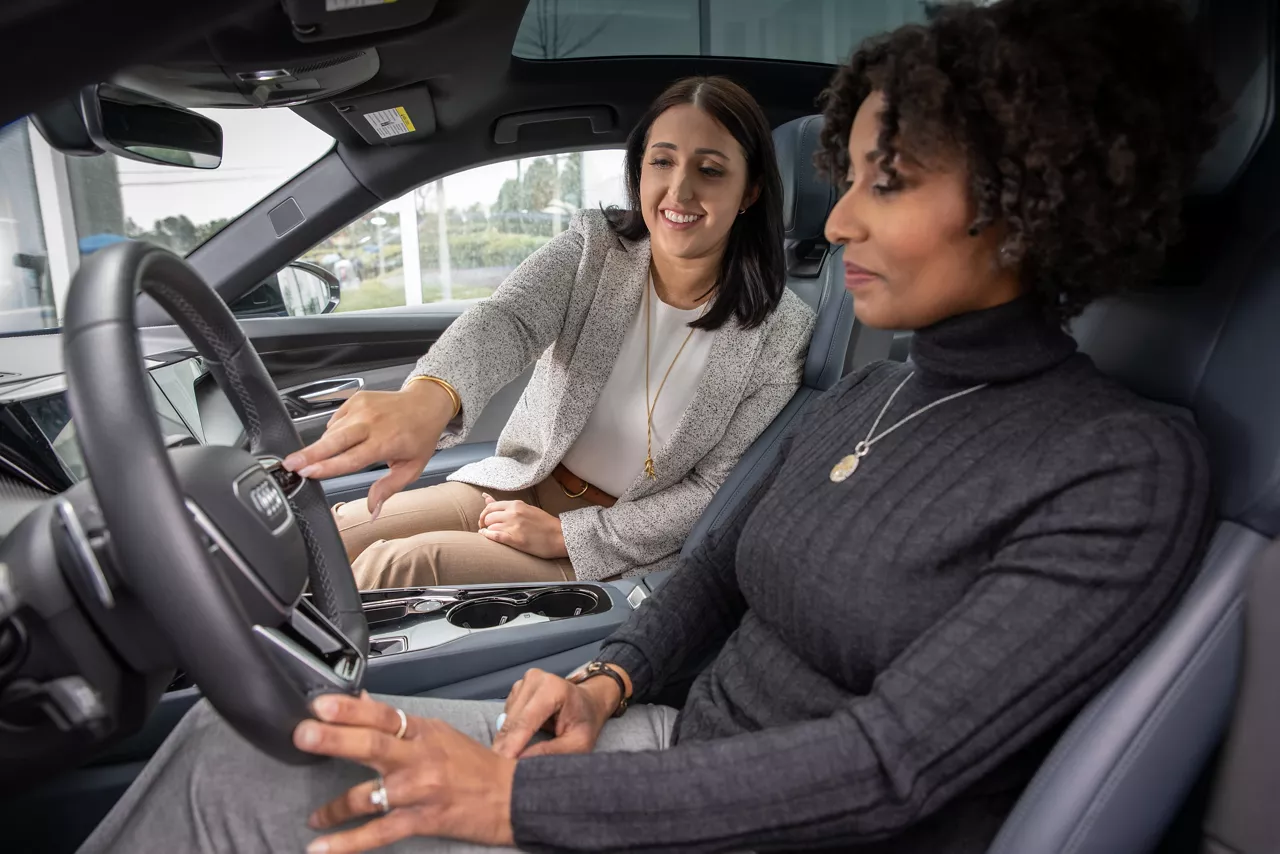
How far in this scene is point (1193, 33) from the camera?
0.83 m

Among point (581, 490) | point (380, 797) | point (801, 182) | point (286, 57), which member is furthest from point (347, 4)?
point (380, 797)

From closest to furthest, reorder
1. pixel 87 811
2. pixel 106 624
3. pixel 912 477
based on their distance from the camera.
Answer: pixel 106 624 → pixel 912 477 → pixel 87 811

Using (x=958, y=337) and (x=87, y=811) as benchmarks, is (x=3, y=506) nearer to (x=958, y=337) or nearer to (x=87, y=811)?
(x=87, y=811)

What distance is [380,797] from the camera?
0.75m

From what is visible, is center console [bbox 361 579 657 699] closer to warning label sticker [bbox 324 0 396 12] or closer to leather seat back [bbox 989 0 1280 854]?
leather seat back [bbox 989 0 1280 854]

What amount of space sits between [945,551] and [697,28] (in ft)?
8.25

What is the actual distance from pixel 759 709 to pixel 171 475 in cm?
62

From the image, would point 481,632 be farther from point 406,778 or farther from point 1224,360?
point 1224,360

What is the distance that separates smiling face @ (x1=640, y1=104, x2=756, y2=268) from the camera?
5.63 feet

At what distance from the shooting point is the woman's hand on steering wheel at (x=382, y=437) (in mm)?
976

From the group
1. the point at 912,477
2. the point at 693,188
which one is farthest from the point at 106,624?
the point at 693,188

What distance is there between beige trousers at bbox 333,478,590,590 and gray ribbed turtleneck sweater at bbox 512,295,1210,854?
31.4 inches

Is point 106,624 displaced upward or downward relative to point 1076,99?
downward

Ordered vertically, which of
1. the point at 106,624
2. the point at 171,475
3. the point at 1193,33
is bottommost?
the point at 106,624
